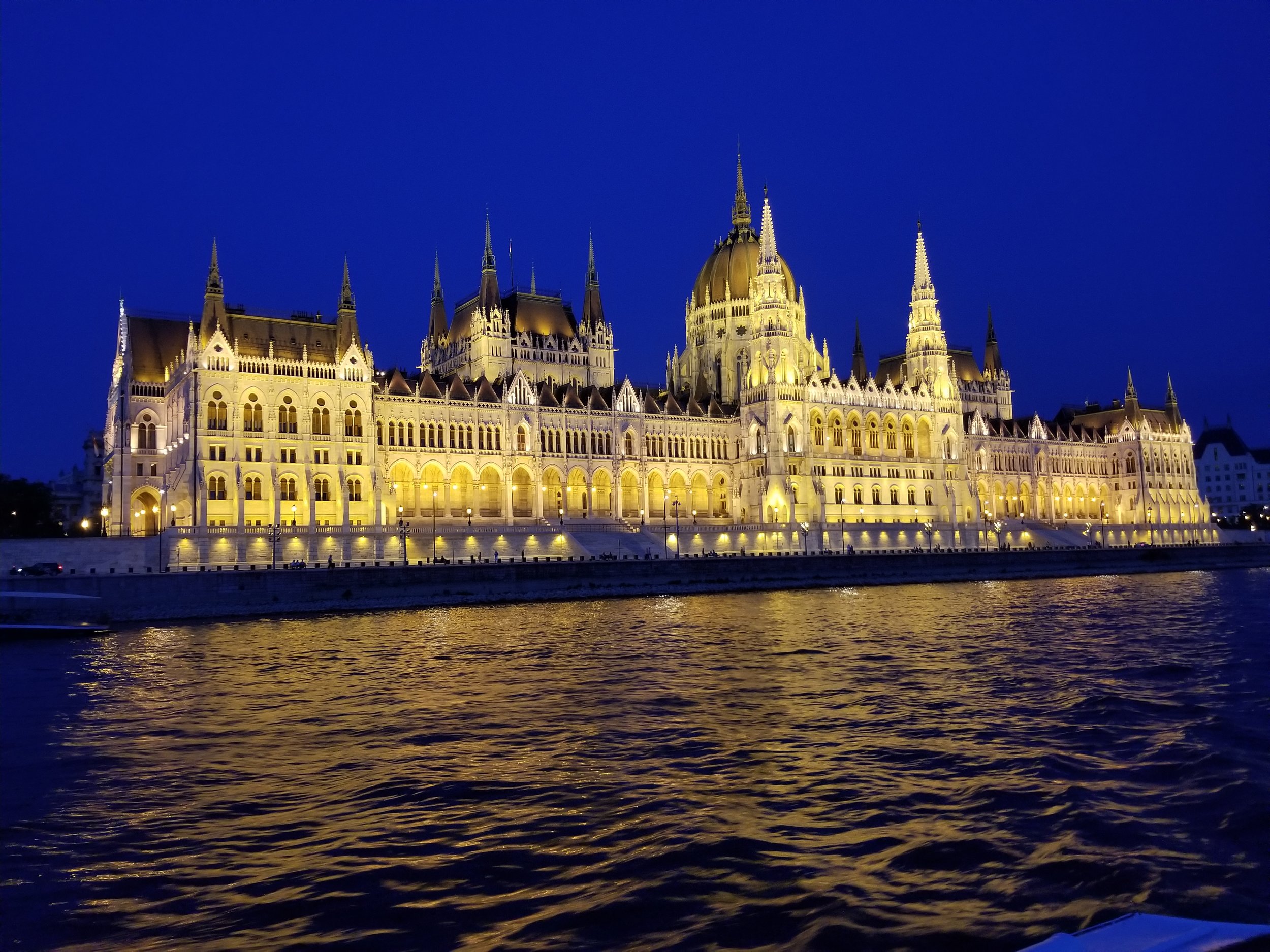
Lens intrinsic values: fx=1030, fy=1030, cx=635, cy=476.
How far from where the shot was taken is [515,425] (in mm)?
90062

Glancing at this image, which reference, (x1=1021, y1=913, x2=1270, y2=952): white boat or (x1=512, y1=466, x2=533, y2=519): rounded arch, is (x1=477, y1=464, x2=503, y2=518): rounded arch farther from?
(x1=1021, y1=913, x2=1270, y2=952): white boat

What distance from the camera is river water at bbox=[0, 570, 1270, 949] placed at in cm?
1145

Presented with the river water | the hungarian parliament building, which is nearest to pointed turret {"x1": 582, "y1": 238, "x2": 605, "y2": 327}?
the hungarian parliament building

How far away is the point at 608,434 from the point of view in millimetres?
96375

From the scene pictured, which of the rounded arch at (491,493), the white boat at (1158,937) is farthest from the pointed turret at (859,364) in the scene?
the white boat at (1158,937)

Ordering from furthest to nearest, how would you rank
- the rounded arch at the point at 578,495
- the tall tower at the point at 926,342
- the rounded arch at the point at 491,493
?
the tall tower at the point at 926,342 → the rounded arch at the point at 578,495 → the rounded arch at the point at 491,493

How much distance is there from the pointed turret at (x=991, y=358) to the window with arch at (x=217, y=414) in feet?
344

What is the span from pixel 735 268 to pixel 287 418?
198ft

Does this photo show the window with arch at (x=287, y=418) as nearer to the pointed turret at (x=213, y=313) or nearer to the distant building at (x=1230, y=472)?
the pointed turret at (x=213, y=313)

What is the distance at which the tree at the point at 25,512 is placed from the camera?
267 ft

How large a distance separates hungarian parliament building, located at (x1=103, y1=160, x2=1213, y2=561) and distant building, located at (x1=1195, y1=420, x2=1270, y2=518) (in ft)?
110

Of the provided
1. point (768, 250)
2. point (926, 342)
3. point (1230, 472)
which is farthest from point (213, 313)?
point (1230, 472)

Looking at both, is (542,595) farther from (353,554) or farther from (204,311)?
(204,311)

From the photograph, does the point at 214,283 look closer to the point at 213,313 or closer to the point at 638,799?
the point at 213,313
